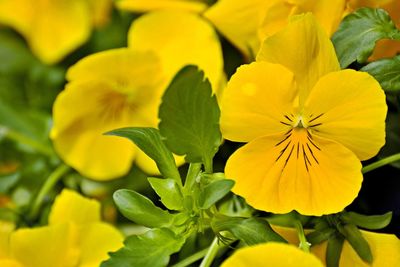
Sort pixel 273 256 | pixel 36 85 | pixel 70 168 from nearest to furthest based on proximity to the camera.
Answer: pixel 273 256 → pixel 70 168 → pixel 36 85

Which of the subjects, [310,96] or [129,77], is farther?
[129,77]

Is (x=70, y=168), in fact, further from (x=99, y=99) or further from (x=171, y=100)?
(x=171, y=100)

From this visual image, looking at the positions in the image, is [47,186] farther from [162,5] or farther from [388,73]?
[388,73]

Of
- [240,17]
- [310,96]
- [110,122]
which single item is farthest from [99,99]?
[310,96]

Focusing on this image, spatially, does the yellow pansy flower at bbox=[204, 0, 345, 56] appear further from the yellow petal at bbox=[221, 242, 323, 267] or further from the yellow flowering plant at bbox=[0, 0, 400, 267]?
the yellow petal at bbox=[221, 242, 323, 267]

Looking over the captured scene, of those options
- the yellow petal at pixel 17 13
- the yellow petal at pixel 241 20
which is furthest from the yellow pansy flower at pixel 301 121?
the yellow petal at pixel 17 13

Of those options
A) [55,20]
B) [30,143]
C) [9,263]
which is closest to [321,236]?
[9,263]
